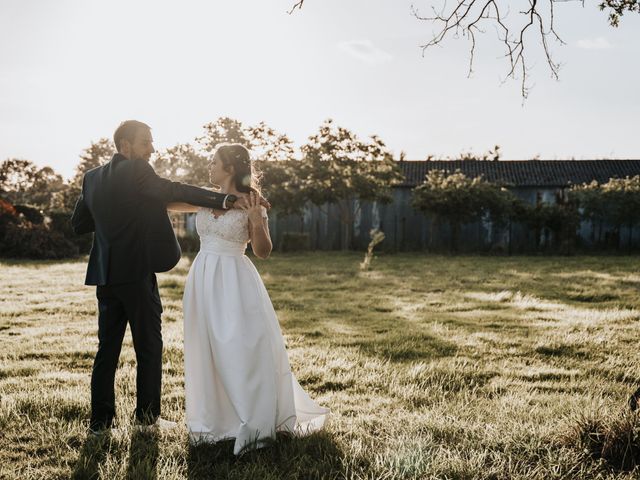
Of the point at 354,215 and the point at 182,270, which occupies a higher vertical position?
the point at 354,215

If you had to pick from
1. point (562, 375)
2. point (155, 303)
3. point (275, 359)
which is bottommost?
point (562, 375)

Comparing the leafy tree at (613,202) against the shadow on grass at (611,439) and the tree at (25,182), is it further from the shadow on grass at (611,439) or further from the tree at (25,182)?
the tree at (25,182)

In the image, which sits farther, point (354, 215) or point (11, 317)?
point (354, 215)

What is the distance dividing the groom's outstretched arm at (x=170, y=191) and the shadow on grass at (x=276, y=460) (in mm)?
1560

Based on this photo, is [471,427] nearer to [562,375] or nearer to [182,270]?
[562,375]

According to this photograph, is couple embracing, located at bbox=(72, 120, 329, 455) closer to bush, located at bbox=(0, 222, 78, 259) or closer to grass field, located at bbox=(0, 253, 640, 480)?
grass field, located at bbox=(0, 253, 640, 480)

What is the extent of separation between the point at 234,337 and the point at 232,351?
0.30ft

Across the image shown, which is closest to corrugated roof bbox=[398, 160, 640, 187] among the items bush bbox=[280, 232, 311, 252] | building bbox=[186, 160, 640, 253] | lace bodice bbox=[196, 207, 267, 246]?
building bbox=[186, 160, 640, 253]

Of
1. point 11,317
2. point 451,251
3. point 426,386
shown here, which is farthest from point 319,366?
point 451,251

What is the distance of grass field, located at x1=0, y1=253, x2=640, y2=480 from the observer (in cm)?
335

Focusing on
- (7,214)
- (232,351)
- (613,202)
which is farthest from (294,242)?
(232,351)

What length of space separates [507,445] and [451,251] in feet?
63.8

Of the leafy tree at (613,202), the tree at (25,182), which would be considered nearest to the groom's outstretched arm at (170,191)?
the leafy tree at (613,202)

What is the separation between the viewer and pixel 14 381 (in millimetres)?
5125
